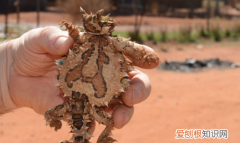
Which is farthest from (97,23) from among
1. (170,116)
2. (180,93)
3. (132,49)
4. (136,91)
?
(180,93)

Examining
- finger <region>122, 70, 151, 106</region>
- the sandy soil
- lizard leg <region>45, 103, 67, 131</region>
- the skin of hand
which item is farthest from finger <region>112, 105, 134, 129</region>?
the sandy soil

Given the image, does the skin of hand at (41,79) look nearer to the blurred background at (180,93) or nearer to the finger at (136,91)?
the finger at (136,91)

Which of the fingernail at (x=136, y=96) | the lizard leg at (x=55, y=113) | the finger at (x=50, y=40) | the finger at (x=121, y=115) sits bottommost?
the finger at (x=121, y=115)

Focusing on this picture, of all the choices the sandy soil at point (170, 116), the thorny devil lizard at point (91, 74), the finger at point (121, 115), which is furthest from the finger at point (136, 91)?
the sandy soil at point (170, 116)

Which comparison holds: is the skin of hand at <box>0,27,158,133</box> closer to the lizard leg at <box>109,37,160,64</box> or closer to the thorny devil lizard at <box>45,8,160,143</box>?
the lizard leg at <box>109,37,160,64</box>

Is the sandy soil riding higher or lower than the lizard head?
lower

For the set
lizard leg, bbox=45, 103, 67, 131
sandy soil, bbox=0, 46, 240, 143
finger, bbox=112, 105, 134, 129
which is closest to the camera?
lizard leg, bbox=45, 103, 67, 131

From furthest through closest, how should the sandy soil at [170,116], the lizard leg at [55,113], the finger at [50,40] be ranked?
the sandy soil at [170,116], the finger at [50,40], the lizard leg at [55,113]

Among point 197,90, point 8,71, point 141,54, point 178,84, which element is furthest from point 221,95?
point 8,71
